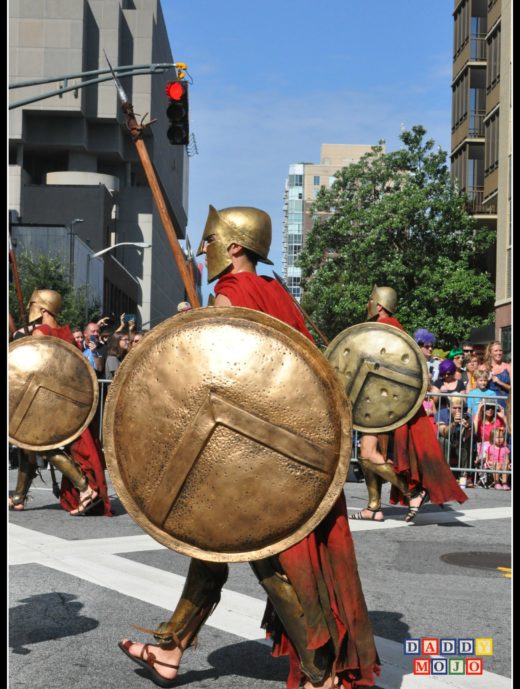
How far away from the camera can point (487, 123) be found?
132 feet

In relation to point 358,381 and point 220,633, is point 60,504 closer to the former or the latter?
point 358,381

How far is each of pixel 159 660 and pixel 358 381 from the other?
4.45 m

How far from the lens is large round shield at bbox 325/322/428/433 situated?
8.16 metres

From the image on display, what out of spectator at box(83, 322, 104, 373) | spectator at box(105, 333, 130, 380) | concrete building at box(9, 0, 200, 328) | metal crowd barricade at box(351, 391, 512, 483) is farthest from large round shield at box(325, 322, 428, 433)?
concrete building at box(9, 0, 200, 328)

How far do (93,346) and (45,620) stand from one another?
30.1ft

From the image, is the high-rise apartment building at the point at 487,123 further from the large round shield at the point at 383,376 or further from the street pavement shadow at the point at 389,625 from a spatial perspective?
the street pavement shadow at the point at 389,625

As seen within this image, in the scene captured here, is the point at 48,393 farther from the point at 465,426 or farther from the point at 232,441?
the point at 465,426

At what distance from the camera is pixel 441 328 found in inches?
1574

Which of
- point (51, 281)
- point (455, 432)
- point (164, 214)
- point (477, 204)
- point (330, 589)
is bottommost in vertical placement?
point (455, 432)

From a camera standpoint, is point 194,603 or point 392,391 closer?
point 194,603

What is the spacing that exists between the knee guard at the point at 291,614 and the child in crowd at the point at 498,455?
9445 mm

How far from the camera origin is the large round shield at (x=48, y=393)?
785cm

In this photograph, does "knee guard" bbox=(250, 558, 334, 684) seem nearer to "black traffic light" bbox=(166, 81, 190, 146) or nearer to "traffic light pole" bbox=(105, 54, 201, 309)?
"traffic light pole" bbox=(105, 54, 201, 309)

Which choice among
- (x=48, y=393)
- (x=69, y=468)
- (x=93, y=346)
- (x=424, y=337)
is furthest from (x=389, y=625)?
(x=93, y=346)
